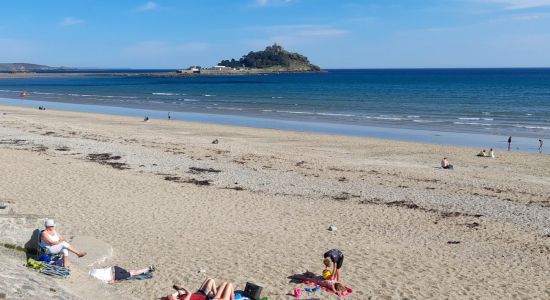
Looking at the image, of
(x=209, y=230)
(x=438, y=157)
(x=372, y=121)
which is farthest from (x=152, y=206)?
(x=372, y=121)

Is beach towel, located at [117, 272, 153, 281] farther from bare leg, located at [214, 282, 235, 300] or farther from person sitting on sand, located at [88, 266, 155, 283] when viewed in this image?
bare leg, located at [214, 282, 235, 300]

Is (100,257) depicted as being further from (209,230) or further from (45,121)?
(45,121)

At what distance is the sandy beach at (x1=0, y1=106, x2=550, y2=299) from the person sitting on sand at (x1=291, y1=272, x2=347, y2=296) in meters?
0.21

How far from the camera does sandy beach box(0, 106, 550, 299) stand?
409 inches

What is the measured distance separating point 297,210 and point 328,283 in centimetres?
588

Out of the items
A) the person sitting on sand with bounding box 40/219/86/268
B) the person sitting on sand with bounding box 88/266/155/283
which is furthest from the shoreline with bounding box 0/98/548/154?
the person sitting on sand with bounding box 40/219/86/268

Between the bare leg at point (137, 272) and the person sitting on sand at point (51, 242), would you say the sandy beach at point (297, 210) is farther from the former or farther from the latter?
the person sitting on sand at point (51, 242)

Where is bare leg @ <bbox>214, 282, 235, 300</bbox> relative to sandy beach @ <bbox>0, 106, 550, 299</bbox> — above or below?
above

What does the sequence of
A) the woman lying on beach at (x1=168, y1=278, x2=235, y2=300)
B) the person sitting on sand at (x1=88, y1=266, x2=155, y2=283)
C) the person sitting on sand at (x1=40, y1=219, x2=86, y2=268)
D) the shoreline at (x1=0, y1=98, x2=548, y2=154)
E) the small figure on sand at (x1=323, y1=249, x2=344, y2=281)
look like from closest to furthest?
1. the woman lying on beach at (x1=168, y1=278, x2=235, y2=300)
2. the person sitting on sand at (x1=88, y1=266, x2=155, y2=283)
3. the person sitting on sand at (x1=40, y1=219, x2=86, y2=268)
4. the small figure on sand at (x1=323, y1=249, x2=344, y2=281)
5. the shoreline at (x1=0, y1=98, x2=548, y2=154)

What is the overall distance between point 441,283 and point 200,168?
12.8 m

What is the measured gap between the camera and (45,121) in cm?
3881

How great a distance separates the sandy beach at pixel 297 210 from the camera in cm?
1038

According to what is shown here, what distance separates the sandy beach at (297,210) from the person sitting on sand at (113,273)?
17cm

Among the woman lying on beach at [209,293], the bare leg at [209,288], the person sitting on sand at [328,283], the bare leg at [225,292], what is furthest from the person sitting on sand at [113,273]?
the person sitting on sand at [328,283]
